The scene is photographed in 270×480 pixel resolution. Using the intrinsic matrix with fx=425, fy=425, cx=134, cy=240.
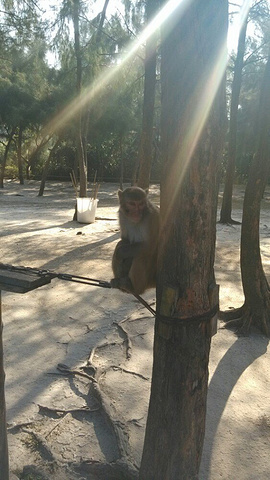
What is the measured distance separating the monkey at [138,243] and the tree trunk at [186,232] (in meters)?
0.84

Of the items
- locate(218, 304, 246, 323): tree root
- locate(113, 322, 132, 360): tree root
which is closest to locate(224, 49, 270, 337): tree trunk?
locate(218, 304, 246, 323): tree root

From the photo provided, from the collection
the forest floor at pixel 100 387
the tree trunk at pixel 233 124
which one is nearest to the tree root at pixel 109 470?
the forest floor at pixel 100 387

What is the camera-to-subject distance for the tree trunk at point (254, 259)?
5133 millimetres

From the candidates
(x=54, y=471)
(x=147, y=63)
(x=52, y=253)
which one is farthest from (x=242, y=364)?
(x=147, y=63)

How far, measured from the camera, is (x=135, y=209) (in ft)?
9.76

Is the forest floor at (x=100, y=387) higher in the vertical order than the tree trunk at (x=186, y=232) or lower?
lower

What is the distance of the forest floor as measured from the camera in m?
2.98

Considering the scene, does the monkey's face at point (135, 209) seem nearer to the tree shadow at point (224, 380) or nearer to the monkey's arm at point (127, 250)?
the monkey's arm at point (127, 250)

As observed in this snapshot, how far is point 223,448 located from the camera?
3.15 m

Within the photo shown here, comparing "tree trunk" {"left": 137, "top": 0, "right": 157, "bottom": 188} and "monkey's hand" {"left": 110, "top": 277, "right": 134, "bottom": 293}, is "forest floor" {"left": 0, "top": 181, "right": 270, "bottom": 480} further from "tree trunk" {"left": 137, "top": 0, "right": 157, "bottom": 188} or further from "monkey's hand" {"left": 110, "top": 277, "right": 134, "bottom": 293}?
"tree trunk" {"left": 137, "top": 0, "right": 157, "bottom": 188}

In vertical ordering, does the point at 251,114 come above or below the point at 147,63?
above

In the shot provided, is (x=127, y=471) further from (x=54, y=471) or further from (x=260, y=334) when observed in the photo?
(x=260, y=334)

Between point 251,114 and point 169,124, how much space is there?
20629mm

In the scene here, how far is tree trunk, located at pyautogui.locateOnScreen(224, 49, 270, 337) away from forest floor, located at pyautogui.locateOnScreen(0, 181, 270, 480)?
7.8 inches
